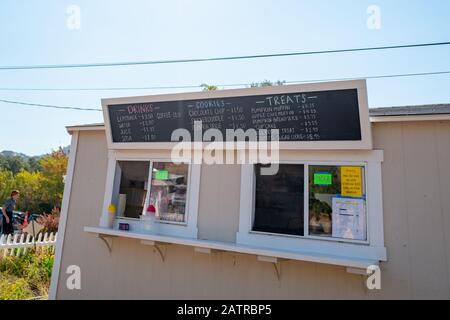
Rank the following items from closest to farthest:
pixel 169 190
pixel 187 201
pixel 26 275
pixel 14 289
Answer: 1. pixel 187 201
2. pixel 169 190
3. pixel 14 289
4. pixel 26 275

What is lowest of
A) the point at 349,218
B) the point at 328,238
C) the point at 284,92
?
the point at 328,238

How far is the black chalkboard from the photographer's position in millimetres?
3564

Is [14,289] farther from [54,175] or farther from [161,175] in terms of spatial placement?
[54,175]

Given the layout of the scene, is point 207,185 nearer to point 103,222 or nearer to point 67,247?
point 103,222

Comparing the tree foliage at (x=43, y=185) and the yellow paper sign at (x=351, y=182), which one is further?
the tree foliage at (x=43, y=185)

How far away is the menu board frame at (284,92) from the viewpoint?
3398 mm

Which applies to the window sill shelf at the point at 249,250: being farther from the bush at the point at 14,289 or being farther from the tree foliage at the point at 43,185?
the tree foliage at the point at 43,185

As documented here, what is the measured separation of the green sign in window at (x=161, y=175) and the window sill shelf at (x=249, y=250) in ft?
2.99

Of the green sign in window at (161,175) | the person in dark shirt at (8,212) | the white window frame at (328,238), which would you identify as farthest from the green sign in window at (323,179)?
the person in dark shirt at (8,212)

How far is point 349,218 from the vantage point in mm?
3607

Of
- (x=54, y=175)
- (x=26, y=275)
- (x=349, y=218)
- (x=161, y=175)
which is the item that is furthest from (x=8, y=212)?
(x=54, y=175)

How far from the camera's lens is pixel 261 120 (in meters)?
4.02

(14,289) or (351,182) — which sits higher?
(351,182)

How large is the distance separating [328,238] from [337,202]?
0.46 metres
